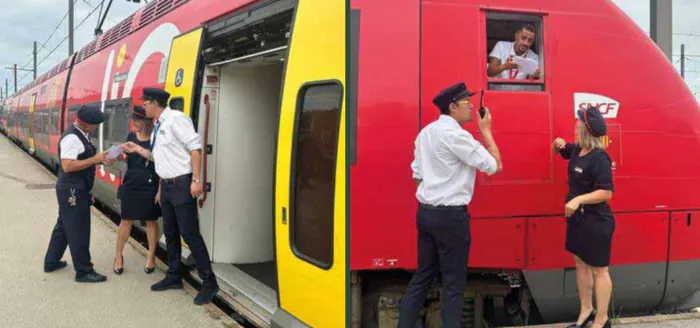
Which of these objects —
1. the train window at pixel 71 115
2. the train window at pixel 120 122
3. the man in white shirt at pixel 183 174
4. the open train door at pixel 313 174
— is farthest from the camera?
the train window at pixel 71 115

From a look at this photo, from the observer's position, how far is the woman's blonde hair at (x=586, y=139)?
3312 mm

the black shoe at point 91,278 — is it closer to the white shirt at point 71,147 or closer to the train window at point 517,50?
the white shirt at point 71,147

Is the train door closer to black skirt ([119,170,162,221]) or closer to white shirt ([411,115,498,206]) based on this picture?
black skirt ([119,170,162,221])

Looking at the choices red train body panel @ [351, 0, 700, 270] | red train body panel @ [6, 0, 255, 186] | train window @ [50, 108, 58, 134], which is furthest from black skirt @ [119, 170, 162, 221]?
train window @ [50, 108, 58, 134]

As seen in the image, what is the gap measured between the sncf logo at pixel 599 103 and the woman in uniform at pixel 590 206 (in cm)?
14

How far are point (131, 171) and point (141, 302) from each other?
1370mm

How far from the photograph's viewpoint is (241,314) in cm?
444

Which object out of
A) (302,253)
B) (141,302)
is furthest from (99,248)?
(302,253)

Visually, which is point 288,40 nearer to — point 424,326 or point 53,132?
point 424,326

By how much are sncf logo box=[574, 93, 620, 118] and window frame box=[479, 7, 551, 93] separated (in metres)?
0.24

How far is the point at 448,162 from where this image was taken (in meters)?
3.06

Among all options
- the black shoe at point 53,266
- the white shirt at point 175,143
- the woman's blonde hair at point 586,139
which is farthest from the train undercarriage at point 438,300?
the black shoe at point 53,266

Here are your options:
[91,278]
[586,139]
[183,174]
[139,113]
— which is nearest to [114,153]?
[139,113]

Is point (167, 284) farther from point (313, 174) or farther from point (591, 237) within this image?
point (591, 237)
